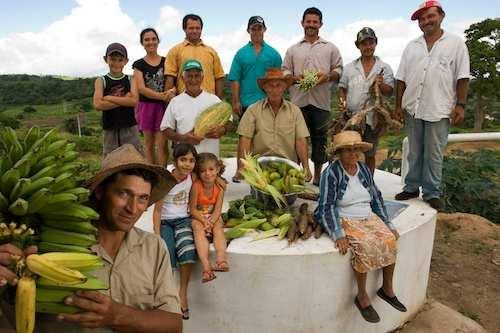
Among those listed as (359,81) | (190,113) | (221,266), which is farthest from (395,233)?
(190,113)

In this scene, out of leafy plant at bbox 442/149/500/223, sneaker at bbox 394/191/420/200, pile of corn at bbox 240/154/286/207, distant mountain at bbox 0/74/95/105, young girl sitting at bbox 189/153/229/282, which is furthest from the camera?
distant mountain at bbox 0/74/95/105

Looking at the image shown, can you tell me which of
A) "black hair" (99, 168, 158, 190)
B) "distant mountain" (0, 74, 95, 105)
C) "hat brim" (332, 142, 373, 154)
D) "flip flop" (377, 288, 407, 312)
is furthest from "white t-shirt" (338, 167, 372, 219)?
"distant mountain" (0, 74, 95, 105)

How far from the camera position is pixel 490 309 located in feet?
17.5

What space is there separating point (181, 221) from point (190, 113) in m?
1.30

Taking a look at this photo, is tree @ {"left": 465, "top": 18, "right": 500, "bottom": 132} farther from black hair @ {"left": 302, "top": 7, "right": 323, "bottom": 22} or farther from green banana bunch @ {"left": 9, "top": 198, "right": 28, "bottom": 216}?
green banana bunch @ {"left": 9, "top": 198, "right": 28, "bottom": 216}

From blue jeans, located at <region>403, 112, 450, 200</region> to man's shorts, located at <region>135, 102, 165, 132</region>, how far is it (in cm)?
279

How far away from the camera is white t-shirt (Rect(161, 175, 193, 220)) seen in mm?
3707

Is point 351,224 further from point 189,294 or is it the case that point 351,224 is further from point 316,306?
point 189,294

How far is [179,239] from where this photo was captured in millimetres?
3605

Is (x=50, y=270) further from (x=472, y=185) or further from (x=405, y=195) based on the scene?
(x=472, y=185)

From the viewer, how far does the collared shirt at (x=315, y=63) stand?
5285 millimetres

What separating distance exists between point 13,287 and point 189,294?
2.32 m

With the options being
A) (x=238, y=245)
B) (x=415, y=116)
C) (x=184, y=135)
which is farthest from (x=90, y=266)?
(x=415, y=116)

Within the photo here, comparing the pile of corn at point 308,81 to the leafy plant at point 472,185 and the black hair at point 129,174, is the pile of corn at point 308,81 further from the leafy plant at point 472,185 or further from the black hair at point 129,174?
the leafy plant at point 472,185
